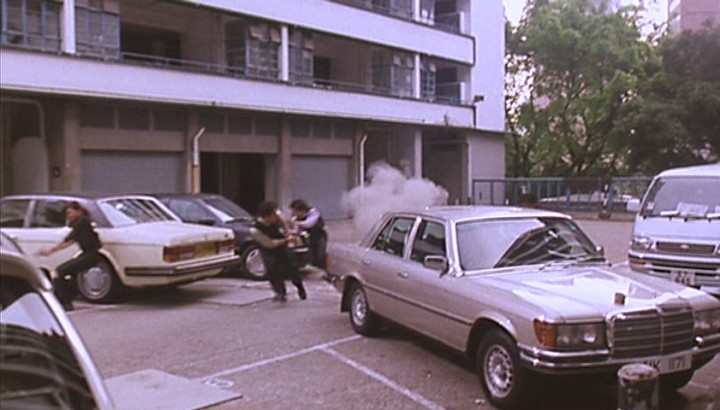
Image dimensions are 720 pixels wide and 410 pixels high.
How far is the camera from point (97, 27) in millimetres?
19219

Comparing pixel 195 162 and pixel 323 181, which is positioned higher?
pixel 195 162

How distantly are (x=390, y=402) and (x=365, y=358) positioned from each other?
1403mm

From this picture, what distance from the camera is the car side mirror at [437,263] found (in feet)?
21.9

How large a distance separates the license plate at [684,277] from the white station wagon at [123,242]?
21.5 feet

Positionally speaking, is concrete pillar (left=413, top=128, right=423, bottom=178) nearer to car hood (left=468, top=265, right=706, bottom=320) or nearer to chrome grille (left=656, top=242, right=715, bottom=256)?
chrome grille (left=656, top=242, right=715, bottom=256)

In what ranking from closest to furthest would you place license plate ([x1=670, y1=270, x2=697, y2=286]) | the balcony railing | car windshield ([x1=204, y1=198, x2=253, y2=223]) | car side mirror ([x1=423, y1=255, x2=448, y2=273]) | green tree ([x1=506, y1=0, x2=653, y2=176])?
1. car side mirror ([x1=423, y1=255, x2=448, y2=273])
2. license plate ([x1=670, y1=270, x2=697, y2=286])
3. car windshield ([x1=204, y1=198, x2=253, y2=223])
4. the balcony railing
5. green tree ([x1=506, y1=0, x2=653, y2=176])

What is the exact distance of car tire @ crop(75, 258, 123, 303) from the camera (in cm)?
1062

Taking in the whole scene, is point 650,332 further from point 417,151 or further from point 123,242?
point 417,151

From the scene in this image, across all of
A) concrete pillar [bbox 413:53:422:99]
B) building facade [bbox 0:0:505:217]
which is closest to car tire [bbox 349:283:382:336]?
building facade [bbox 0:0:505:217]

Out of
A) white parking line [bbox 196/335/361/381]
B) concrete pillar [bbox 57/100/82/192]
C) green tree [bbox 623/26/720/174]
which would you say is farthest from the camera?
green tree [bbox 623/26/720/174]

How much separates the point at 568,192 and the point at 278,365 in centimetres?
2810

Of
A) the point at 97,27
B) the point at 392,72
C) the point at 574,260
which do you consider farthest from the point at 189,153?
the point at 574,260

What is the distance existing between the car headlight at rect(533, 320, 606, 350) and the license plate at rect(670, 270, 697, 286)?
491cm

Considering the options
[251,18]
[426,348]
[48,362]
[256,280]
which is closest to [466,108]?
[251,18]
